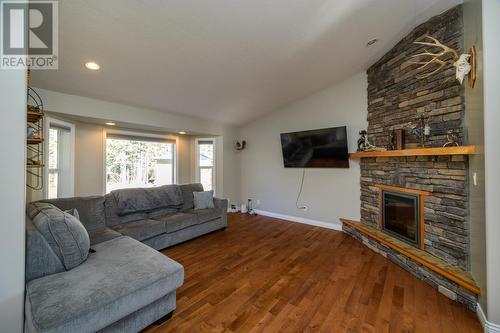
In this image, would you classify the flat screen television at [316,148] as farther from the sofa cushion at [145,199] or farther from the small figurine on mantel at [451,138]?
the sofa cushion at [145,199]

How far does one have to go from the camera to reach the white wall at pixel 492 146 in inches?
60.9

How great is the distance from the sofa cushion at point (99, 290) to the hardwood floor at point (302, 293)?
39 cm

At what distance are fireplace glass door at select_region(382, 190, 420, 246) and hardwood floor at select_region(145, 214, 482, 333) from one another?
1.48 feet

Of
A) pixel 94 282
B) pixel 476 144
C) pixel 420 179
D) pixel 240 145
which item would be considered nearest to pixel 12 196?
pixel 94 282

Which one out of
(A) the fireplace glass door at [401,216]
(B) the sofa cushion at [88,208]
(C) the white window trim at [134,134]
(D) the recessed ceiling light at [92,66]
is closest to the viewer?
(D) the recessed ceiling light at [92,66]

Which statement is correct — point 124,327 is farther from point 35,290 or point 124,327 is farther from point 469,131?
point 469,131

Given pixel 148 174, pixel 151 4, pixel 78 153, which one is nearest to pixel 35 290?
pixel 151 4

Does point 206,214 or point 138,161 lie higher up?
point 138,161

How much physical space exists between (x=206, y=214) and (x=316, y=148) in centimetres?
249

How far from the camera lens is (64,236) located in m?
1.61

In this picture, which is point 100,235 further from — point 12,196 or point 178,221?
point 12,196

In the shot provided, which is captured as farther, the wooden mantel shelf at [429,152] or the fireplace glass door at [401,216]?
the fireplace glass door at [401,216]

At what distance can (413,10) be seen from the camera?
7.63 ft

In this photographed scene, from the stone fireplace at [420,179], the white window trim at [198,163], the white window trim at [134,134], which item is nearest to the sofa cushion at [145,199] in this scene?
the white window trim at [134,134]
